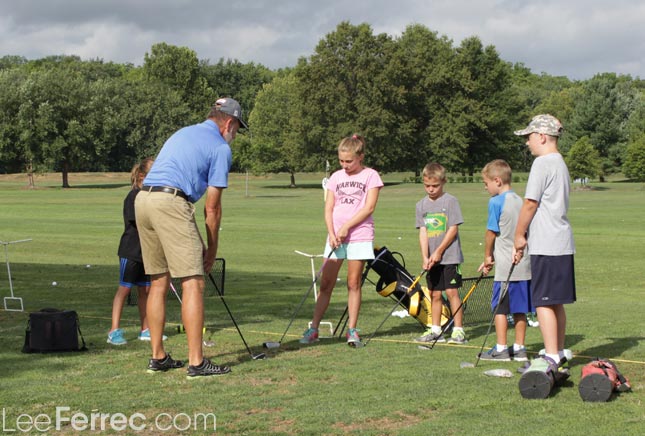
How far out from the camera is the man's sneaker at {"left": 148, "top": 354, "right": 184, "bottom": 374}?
301 inches

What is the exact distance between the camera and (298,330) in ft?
33.6

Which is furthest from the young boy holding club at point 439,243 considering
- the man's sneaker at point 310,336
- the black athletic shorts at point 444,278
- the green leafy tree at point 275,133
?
the green leafy tree at point 275,133

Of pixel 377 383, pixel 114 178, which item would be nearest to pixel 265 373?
pixel 377 383

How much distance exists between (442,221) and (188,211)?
3379 millimetres

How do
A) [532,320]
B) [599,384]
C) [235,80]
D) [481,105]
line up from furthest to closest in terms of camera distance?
[235,80] → [481,105] → [532,320] → [599,384]

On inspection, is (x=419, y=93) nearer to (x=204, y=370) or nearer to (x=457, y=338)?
(x=457, y=338)

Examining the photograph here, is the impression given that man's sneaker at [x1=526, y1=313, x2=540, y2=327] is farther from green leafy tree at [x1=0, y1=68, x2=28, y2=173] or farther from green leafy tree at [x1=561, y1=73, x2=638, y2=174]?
green leafy tree at [x1=561, y1=73, x2=638, y2=174]

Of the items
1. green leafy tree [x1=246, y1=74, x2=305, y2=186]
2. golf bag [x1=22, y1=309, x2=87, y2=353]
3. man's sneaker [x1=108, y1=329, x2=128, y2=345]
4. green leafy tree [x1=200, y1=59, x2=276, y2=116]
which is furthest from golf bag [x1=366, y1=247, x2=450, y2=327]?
green leafy tree [x1=200, y1=59, x2=276, y2=116]

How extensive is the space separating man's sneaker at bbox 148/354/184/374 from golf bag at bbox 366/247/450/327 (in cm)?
299

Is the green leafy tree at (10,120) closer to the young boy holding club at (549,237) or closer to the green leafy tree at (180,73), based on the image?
the green leafy tree at (180,73)

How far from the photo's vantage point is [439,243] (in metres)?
9.82

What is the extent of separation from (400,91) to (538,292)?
80.3 metres

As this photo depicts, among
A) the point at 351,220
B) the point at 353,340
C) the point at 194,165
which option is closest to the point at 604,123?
the point at 351,220

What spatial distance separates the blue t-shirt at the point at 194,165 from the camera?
748 centimetres
